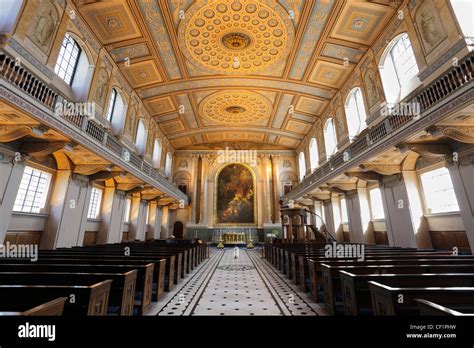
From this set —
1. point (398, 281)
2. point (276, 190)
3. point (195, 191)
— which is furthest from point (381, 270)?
point (195, 191)

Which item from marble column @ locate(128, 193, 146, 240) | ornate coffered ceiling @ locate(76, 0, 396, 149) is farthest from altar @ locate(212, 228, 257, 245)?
ornate coffered ceiling @ locate(76, 0, 396, 149)

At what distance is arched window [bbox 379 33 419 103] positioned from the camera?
8.73 meters

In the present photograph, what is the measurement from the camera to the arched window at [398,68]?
8.73m

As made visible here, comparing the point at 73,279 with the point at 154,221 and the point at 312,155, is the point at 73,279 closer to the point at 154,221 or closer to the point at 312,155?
the point at 154,221

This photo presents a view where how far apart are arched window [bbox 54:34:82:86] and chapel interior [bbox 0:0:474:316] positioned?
0.23 feet

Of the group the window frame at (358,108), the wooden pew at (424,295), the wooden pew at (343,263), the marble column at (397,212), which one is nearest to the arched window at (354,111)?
the window frame at (358,108)

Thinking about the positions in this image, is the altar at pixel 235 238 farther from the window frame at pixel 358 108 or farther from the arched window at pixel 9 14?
the arched window at pixel 9 14

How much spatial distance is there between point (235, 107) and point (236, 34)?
6469 mm

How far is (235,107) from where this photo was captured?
1709 centimetres

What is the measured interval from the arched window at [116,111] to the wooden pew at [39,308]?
11.1 m

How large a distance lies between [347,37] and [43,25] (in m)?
11.2

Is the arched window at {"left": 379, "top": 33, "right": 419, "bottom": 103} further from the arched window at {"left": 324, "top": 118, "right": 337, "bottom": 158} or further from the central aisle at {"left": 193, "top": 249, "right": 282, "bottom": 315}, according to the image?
the central aisle at {"left": 193, "top": 249, "right": 282, "bottom": 315}

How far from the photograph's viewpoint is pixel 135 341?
4.72 feet

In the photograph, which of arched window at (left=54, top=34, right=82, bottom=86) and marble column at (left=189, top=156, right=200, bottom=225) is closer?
arched window at (left=54, top=34, right=82, bottom=86)
